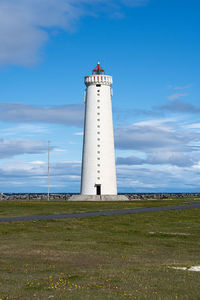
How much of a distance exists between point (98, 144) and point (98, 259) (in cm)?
6220

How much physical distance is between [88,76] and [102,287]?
243 feet

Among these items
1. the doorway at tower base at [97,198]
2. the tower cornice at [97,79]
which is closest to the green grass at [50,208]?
the doorway at tower base at [97,198]

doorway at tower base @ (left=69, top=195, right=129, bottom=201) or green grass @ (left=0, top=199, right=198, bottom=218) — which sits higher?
doorway at tower base @ (left=69, top=195, right=129, bottom=201)

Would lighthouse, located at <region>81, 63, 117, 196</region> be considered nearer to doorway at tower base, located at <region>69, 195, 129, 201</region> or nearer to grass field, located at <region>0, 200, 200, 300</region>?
doorway at tower base, located at <region>69, 195, 129, 201</region>

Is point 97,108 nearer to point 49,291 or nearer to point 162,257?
point 162,257

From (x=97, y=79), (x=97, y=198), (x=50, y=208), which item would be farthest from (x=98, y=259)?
(x=97, y=79)

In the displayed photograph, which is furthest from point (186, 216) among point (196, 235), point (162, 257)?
point (162, 257)

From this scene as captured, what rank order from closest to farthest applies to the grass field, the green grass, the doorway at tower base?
the grass field < the green grass < the doorway at tower base

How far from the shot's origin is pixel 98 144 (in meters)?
82.5

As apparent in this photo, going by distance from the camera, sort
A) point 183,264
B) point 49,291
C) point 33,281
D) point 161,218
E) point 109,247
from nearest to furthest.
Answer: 1. point 49,291
2. point 33,281
3. point 183,264
4. point 109,247
5. point 161,218

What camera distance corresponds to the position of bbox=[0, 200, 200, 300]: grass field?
44.3ft

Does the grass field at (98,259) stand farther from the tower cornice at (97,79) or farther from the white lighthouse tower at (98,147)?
the tower cornice at (97,79)

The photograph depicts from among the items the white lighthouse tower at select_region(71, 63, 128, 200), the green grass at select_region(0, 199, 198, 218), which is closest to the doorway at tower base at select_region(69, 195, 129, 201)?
the white lighthouse tower at select_region(71, 63, 128, 200)

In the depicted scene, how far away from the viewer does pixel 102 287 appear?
45.6 ft
